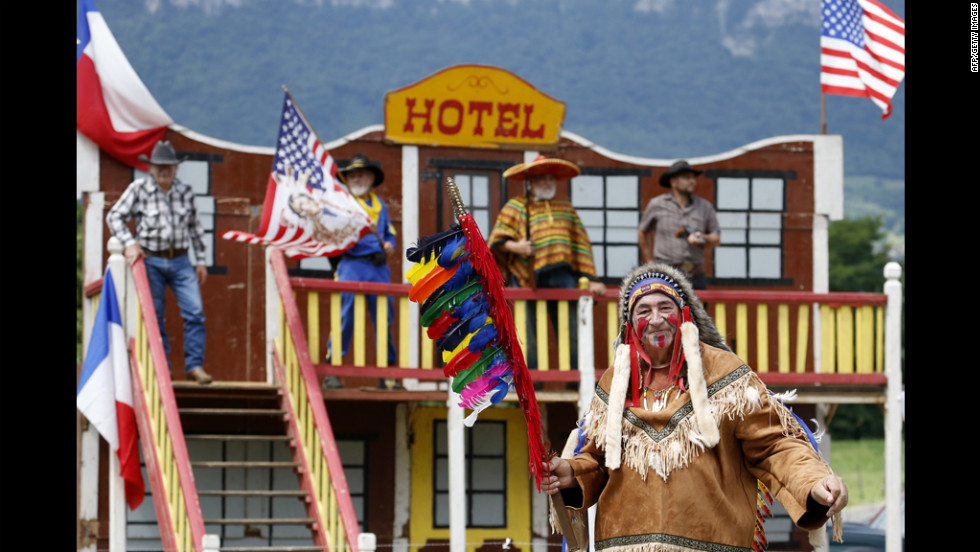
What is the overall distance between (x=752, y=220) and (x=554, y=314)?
3.44m

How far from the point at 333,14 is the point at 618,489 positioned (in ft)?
243

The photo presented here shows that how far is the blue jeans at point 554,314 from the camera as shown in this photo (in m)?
11.5

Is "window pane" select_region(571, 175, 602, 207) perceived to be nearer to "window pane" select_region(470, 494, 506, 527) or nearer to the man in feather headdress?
"window pane" select_region(470, 494, 506, 527)

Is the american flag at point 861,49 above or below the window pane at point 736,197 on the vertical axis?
above

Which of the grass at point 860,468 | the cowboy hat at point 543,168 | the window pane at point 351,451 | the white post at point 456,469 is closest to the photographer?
the cowboy hat at point 543,168

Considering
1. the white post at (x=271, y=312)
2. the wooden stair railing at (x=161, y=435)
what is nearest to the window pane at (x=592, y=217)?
the white post at (x=271, y=312)

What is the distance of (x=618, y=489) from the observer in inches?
221

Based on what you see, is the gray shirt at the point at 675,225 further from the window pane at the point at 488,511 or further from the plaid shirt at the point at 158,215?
the plaid shirt at the point at 158,215

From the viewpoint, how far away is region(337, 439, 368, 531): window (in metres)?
13.6

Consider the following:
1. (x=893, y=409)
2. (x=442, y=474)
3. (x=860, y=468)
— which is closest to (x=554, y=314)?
(x=442, y=474)

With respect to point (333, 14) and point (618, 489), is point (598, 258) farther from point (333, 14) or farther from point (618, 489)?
point (333, 14)

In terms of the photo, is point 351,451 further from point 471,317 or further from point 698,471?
point 471,317

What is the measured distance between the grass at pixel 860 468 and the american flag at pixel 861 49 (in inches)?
1086
